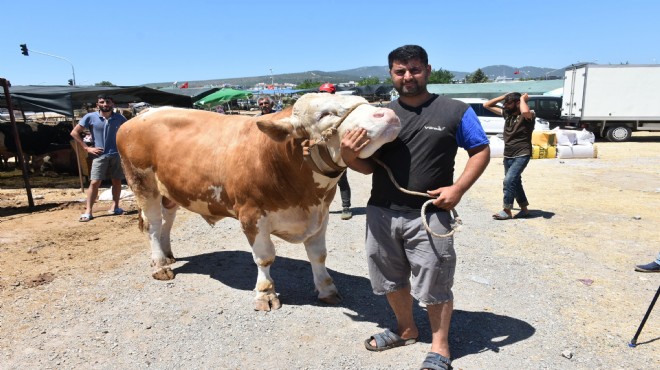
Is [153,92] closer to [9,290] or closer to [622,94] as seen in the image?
[9,290]

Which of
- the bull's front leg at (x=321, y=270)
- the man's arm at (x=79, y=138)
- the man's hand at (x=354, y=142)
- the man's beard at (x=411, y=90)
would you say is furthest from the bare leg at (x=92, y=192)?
the man's beard at (x=411, y=90)

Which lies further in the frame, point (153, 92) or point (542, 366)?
point (153, 92)

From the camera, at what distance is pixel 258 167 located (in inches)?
145

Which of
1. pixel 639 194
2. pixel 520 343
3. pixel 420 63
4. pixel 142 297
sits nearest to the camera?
pixel 420 63

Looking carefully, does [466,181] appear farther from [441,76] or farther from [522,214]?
[441,76]

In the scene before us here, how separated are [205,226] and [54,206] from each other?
360cm

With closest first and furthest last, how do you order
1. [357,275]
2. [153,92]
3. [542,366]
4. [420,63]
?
[420,63], [542,366], [357,275], [153,92]

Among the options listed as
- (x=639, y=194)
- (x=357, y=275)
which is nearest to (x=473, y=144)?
(x=357, y=275)

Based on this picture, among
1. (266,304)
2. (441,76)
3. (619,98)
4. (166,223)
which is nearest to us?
(266,304)

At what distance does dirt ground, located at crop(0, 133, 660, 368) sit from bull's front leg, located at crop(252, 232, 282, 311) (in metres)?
1.74

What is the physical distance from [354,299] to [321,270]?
0.41m

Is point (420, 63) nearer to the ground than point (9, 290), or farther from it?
farther from it

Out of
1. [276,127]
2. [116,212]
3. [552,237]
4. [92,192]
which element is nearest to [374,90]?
[116,212]

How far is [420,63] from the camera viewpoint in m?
2.66
